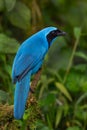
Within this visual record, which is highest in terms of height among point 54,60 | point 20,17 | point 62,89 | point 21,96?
point 20,17

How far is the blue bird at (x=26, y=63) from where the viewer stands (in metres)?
3.82

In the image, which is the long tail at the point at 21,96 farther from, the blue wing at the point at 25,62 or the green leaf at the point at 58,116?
the green leaf at the point at 58,116

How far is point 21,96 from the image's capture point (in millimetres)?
3838

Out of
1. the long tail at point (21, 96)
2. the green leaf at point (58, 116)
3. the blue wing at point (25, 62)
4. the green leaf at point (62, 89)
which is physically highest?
the blue wing at point (25, 62)

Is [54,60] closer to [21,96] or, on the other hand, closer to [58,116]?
[58,116]

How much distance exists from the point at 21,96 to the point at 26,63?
321 millimetres

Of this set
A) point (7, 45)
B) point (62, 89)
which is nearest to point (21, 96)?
point (7, 45)

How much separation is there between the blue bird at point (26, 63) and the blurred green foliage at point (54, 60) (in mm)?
704

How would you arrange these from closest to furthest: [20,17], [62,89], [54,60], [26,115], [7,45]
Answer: [26,115], [7,45], [62,89], [20,17], [54,60]

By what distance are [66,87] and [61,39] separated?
40.0 inches

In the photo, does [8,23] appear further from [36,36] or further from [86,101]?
[36,36]

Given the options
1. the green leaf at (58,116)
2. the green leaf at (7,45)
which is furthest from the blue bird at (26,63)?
the green leaf at (58,116)

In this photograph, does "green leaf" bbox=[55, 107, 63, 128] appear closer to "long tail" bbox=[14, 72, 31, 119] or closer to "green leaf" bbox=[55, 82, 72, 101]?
"green leaf" bbox=[55, 82, 72, 101]

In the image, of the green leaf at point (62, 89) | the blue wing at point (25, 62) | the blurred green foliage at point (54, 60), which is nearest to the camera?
the blue wing at point (25, 62)
